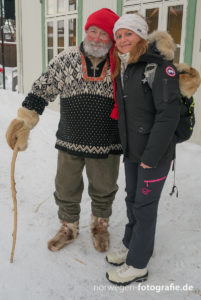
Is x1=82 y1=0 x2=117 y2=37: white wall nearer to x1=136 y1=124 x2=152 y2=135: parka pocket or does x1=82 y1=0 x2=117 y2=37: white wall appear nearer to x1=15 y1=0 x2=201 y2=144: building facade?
x1=15 y1=0 x2=201 y2=144: building facade

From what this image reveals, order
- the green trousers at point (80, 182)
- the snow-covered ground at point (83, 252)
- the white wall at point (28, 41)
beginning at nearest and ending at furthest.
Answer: the snow-covered ground at point (83, 252) < the green trousers at point (80, 182) < the white wall at point (28, 41)

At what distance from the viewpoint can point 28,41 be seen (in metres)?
8.52

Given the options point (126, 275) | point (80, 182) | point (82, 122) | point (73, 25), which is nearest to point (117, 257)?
point (126, 275)

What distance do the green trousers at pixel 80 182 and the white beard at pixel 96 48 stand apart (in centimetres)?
79

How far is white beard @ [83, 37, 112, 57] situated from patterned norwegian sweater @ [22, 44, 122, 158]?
75 mm

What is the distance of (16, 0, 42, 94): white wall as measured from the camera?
313 inches

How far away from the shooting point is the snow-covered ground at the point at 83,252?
199 cm

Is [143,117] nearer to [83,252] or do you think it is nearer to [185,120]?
[185,120]

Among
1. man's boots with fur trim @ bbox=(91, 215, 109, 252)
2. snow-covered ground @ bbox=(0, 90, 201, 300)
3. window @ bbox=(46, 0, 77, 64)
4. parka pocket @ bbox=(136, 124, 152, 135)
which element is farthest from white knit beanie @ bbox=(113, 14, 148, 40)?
window @ bbox=(46, 0, 77, 64)

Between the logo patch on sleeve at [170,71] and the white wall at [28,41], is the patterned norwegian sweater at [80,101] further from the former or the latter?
the white wall at [28,41]

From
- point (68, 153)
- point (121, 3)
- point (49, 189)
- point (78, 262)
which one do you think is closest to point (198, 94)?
point (121, 3)

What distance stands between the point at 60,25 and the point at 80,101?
5.75 meters

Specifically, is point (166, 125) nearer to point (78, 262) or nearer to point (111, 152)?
point (111, 152)

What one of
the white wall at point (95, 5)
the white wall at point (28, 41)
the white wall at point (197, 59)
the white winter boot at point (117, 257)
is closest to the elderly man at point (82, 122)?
the white winter boot at point (117, 257)
